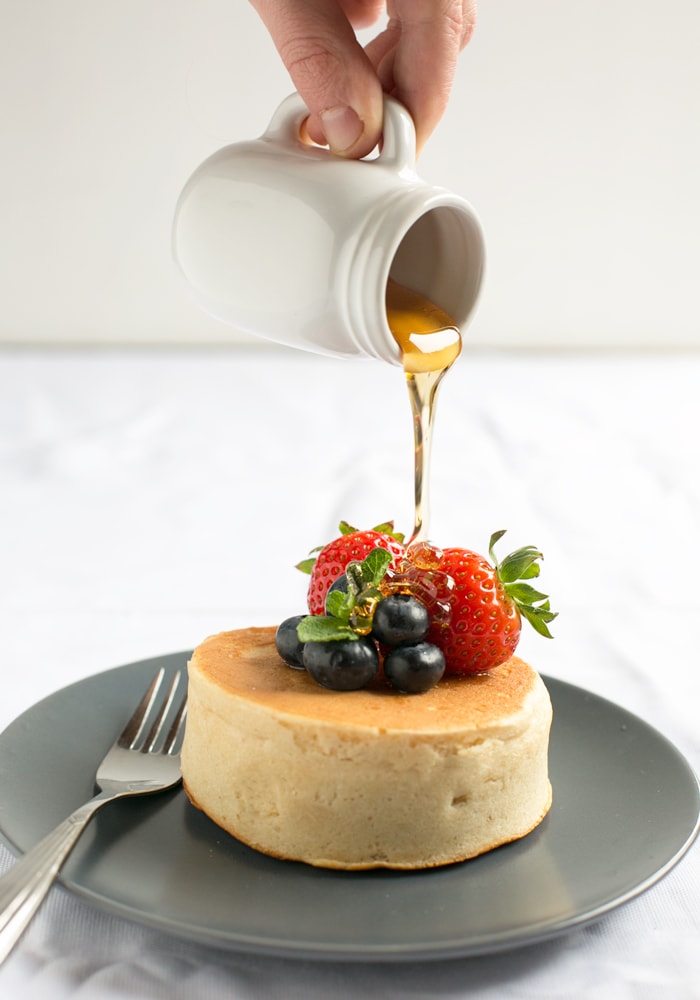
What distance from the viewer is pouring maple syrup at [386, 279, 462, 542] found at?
6.21ft

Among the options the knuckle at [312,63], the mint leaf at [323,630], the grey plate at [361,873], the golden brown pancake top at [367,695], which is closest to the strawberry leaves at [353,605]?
the mint leaf at [323,630]

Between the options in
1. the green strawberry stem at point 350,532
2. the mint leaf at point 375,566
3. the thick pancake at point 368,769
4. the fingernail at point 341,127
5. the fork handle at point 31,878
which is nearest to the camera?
the fork handle at point 31,878

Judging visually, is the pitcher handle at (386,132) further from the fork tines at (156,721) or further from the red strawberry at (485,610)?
the fork tines at (156,721)

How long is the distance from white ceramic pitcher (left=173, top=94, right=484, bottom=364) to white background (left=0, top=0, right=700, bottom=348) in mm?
3683

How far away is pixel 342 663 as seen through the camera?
1.69 metres

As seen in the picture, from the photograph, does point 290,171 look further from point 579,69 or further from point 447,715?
point 579,69

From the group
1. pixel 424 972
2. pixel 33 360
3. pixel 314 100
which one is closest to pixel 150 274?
pixel 33 360

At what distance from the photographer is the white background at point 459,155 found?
5309mm

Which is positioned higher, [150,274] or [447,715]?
[150,274]

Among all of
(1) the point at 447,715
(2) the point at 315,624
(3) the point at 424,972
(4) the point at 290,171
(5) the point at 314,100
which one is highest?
(5) the point at 314,100

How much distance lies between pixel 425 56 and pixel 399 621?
3.44 ft

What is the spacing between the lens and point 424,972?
1.41 m

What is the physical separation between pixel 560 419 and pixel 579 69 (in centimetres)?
193

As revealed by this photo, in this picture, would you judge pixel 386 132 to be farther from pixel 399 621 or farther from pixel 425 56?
pixel 399 621
